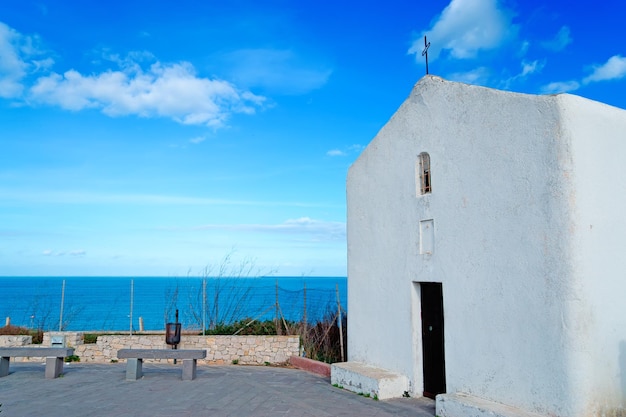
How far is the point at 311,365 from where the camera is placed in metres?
12.2

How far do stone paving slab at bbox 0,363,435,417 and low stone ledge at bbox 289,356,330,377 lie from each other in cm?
19

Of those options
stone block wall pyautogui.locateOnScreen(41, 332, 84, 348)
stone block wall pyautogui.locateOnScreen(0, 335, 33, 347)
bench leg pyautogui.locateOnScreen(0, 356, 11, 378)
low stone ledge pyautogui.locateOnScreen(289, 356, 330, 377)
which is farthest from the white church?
stone block wall pyautogui.locateOnScreen(0, 335, 33, 347)

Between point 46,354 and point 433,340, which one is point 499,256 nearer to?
point 433,340


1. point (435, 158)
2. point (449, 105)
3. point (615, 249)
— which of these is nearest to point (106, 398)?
point (435, 158)

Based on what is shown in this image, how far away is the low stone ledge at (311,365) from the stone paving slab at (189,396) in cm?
19

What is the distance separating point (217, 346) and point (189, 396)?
4.45 meters

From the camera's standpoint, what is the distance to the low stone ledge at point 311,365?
11.5m

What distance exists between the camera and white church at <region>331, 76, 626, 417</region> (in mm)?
6477

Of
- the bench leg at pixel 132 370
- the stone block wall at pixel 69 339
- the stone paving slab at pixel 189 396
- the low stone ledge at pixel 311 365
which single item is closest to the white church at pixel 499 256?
the stone paving slab at pixel 189 396

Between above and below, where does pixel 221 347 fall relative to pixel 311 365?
above

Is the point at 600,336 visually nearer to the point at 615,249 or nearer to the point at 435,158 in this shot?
the point at 615,249

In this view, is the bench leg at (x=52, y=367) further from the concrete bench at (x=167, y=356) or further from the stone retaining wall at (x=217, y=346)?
the stone retaining wall at (x=217, y=346)

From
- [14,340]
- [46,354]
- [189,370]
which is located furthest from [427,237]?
[14,340]

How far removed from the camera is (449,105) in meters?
8.50
